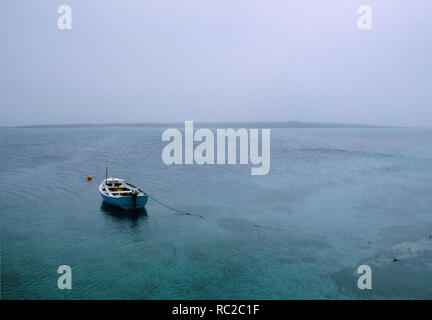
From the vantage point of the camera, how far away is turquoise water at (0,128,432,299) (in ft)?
56.2

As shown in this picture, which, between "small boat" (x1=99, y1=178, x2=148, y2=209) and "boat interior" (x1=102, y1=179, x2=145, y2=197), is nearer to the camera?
"small boat" (x1=99, y1=178, x2=148, y2=209)

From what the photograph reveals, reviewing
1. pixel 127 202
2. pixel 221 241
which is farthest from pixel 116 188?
pixel 221 241

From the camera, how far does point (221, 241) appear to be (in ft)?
75.8

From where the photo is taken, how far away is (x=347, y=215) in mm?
29453

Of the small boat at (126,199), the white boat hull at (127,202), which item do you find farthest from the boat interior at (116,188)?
the white boat hull at (127,202)

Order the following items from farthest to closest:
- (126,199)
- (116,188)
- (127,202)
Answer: (116,188), (127,202), (126,199)

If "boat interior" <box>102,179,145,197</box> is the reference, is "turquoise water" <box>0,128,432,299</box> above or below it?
below

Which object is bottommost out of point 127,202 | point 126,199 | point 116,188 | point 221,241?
point 221,241

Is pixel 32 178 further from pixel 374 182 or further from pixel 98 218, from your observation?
pixel 374 182

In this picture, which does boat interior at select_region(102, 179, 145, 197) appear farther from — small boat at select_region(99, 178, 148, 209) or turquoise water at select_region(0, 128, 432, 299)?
turquoise water at select_region(0, 128, 432, 299)

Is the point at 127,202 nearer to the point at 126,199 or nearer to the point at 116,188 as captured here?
the point at 126,199

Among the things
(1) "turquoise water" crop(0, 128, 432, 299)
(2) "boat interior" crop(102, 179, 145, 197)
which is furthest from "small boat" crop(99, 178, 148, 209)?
(1) "turquoise water" crop(0, 128, 432, 299)

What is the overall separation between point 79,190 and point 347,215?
3077 cm

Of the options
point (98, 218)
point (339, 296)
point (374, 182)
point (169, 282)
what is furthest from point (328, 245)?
point (374, 182)
